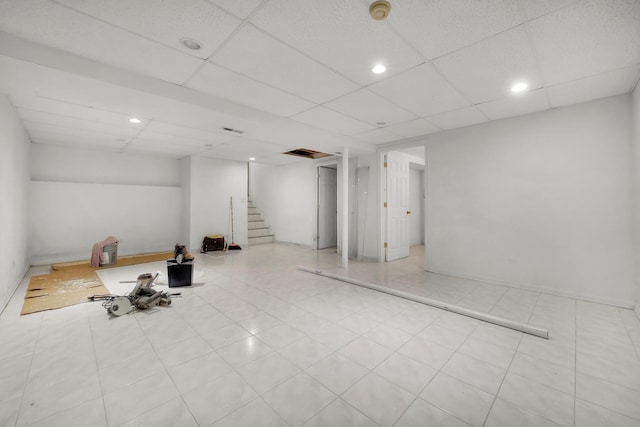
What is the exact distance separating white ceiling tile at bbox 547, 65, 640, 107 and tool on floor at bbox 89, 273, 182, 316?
521 centimetres

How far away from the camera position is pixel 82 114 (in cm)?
380

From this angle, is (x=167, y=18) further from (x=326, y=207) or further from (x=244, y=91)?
(x=326, y=207)

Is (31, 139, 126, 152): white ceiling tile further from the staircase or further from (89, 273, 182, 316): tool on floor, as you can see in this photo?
the staircase

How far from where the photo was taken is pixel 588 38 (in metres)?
2.18

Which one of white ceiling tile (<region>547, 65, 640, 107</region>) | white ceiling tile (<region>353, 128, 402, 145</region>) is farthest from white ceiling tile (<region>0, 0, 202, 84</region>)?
white ceiling tile (<region>547, 65, 640, 107</region>)

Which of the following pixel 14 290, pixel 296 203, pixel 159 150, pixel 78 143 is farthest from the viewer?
pixel 296 203

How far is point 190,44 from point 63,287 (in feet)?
13.3

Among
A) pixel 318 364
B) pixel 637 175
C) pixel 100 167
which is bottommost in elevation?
pixel 318 364

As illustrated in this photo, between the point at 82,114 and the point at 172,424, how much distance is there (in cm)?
425

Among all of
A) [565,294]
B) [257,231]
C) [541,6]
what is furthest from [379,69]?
[257,231]

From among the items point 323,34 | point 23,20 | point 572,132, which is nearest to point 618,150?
point 572,132

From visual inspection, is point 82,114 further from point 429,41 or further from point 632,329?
point 632,329

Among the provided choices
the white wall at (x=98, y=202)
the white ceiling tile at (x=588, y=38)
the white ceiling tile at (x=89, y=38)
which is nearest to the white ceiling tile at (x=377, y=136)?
the white ceiling tile at (x=588, y=38)

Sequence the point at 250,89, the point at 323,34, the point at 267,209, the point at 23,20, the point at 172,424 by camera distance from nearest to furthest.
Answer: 1. the point at 172,424
2. the point at 23,20
3. the point at 323,34
4. the point at 250,89
5. the point at 267,209
